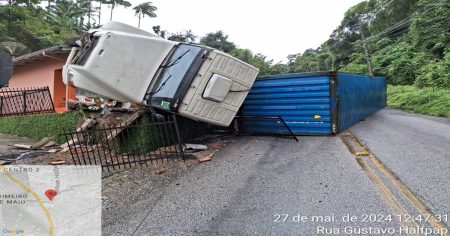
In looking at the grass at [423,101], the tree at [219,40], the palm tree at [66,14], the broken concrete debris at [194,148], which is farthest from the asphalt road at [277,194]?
the tree at [219,40]

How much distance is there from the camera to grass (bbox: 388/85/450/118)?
54.1 ft

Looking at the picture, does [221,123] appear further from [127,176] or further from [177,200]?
[177,200]

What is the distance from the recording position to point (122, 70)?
7.11 m

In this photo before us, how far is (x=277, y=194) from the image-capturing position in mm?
4566

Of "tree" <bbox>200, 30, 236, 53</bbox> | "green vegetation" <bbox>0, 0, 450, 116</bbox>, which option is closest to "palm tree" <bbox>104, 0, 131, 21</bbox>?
"green vegetation" <bbox>0, 0, 450, 116</bbox>

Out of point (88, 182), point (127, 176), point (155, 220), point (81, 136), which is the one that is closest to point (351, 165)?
point (155, 220)

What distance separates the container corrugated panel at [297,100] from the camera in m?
8.77

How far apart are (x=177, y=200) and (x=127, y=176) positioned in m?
1.83

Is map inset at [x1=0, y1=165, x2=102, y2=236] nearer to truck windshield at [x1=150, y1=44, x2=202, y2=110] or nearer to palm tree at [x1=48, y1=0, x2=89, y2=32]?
truck windshield at [x1=150, y1=44, x2=202, y2=110]

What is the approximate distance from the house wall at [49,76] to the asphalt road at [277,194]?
9394 millimetres

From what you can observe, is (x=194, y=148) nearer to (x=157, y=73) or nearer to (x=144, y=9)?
(x=157, y=73)

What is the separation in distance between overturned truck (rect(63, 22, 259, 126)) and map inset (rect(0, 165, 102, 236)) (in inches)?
92.4

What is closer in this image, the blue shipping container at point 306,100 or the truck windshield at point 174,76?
the truck windshield at point 174,76

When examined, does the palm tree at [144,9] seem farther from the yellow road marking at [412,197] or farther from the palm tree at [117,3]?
the yellow road marking at [412,197]
